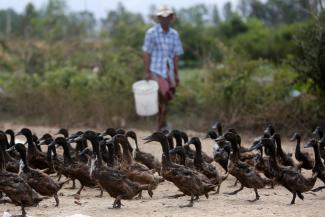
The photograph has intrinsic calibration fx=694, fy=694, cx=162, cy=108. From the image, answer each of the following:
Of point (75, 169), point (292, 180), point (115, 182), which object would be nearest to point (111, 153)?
point (75, 169)

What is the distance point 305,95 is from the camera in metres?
16.6

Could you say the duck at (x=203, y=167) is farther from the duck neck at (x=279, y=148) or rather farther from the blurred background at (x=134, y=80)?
the blurred background at (x=134, y=80)

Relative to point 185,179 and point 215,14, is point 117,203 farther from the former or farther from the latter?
point 215,14

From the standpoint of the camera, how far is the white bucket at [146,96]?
50.6 ft

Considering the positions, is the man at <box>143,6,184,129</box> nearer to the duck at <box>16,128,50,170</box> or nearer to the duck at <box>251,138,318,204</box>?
the duck at <box>16,128,50,170</box>

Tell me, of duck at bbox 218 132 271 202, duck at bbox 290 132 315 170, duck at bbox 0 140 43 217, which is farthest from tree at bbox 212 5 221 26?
duck at bbox 0 140 43 217

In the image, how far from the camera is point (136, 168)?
1083 centimetres

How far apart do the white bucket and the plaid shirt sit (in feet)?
1.21

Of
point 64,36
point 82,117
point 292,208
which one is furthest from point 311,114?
point 64,36

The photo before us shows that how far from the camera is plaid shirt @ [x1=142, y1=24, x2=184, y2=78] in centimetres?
1547

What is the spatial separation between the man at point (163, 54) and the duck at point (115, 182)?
5.75m

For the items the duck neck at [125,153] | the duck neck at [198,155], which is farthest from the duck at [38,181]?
the duck neck at [198,155]

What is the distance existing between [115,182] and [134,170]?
1.01m

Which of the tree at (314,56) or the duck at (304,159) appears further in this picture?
the tree at (314,56)
